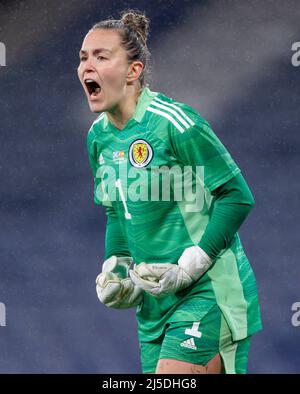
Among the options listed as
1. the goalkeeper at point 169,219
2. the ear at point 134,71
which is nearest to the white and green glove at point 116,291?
the goalkeeper at point 169,219

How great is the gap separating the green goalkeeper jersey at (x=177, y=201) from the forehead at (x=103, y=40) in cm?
31

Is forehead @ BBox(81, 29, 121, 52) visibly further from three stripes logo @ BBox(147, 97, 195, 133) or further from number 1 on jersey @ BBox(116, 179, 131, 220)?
number 1 on jersey @ BBox(116, 179, 131, 220)

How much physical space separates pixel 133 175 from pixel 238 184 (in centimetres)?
52

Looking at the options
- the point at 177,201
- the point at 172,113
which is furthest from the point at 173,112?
the point at 177,201

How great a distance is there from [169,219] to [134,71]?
804mm

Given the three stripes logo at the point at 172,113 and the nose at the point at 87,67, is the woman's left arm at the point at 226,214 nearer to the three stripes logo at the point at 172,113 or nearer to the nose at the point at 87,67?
the three stripes logo at the point at 172,113

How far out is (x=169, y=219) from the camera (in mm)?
4070

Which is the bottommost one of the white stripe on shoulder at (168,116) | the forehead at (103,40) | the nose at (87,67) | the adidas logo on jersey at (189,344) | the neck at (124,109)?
the adidas logo on jersey at (189,344)

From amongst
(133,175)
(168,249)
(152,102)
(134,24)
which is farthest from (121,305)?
(134,24)

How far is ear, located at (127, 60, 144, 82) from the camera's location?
14.0 feet

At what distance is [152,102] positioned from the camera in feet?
13.7

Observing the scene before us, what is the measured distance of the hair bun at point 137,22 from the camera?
14.2 feet

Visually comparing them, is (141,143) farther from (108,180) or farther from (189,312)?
(189,312)
